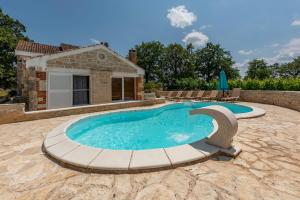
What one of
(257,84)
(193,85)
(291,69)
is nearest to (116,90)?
(193,85)

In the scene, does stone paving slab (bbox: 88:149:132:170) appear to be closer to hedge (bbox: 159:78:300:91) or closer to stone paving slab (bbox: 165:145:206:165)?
stone paving slab (bbox: 165:145:206:165)

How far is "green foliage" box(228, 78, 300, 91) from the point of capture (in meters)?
12.9

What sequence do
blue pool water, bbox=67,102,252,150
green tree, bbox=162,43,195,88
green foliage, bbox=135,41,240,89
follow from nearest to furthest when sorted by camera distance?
blue pool water, bbox=67,102,252,150 → green tree, bbox=162,43,195,88 → green foliage, bbox=135,41,240,89

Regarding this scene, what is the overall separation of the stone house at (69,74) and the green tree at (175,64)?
66.1ft

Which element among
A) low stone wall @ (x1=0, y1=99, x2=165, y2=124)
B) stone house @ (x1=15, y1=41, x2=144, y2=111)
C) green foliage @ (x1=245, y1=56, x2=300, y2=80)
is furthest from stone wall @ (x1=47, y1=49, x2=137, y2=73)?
green foliage @ (x1=245, y1=56, x2=300, y2=80)

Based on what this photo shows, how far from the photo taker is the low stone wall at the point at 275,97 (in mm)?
10602

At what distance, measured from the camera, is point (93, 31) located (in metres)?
26.1

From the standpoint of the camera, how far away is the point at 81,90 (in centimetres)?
1219

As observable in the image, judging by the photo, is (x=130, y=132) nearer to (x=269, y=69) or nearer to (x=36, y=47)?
(x=36, y=47)

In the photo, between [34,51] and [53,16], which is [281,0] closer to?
[34,51]

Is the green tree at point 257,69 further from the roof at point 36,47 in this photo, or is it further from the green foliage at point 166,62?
the roof at point 36,47

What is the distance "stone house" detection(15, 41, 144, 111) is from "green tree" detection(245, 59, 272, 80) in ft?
150

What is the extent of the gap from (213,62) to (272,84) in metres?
26.6

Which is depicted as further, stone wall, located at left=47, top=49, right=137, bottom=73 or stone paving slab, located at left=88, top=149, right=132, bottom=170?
stone wall, located at left=47, top=49, right=137, bottom=73
